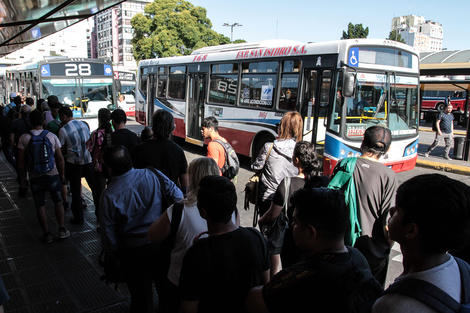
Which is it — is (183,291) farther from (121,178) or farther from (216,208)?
(121,178)

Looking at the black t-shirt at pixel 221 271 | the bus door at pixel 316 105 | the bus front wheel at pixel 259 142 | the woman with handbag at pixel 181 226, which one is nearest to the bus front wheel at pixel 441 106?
the bus front wheel at pixel 259 142

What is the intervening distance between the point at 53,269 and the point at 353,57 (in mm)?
6663

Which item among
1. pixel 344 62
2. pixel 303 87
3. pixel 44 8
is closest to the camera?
pixel 44 8

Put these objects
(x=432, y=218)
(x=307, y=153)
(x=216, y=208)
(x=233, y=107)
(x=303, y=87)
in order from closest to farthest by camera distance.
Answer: (x=432, y=218)
(x=216, y=208)
(x=307, y=153)
(x=303, y=87)
(x=233, y=107)

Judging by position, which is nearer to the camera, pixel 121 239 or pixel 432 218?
pixel 432 218

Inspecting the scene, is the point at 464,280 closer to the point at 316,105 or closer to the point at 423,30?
the point at 316,105

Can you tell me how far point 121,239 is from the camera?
3051 millimetres

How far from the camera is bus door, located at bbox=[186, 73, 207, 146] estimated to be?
12219mm

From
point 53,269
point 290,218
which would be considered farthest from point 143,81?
point 290,218

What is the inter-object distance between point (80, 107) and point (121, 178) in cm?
1050

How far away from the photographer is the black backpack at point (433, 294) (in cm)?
122

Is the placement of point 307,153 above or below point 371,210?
above

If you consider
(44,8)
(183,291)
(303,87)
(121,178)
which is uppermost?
(44,8)

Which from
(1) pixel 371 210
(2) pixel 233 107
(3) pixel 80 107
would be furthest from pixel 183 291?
(3) pixel 80 107
